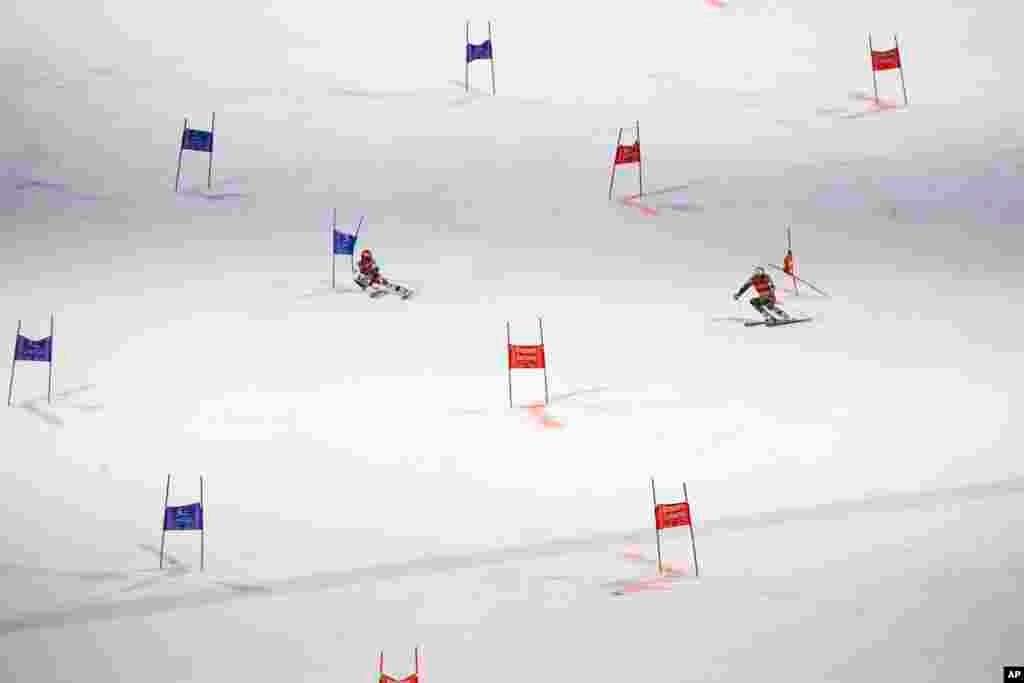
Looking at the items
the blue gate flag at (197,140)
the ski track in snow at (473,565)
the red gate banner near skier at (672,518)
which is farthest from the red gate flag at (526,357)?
the blue gate flag at (197,140)

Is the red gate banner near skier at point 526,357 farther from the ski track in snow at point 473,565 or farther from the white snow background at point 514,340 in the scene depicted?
the ski track in snow at point 473,565

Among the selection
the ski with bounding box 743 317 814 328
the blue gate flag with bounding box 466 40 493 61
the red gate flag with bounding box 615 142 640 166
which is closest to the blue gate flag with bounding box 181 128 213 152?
the blue gate flag with bounding box 466 40 493 61

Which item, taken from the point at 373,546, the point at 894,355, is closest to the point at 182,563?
the point at 373,546

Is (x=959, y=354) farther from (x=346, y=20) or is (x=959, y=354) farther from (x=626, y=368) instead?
(x=346, y=20)

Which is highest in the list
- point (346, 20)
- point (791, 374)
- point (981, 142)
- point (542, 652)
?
point (346, 20)

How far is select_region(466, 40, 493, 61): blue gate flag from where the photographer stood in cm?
3088

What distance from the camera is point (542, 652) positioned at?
17469 mm

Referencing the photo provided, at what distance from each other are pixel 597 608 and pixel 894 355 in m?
7.65

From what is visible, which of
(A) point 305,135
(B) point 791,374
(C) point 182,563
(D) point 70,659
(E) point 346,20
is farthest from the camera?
(E) point 346,20

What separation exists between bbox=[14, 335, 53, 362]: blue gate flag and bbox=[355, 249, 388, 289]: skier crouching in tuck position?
5152 mm

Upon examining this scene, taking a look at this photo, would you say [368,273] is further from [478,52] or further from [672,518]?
[672,518]

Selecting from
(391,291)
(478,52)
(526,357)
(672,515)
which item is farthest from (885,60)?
(672,515)

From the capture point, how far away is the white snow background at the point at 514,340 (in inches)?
712

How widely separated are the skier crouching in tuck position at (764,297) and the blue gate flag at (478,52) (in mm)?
7763
